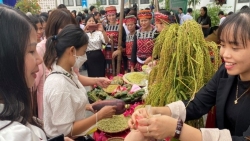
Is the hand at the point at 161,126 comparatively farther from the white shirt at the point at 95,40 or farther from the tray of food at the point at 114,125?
the white shirt at the point at 95,40

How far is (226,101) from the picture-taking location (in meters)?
1.42

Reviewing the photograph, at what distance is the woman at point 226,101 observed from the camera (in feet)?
3.88

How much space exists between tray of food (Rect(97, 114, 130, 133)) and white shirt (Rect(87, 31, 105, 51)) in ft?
9.94

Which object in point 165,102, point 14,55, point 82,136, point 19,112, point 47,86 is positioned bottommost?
point 82,136

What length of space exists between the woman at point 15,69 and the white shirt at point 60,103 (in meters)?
0.69

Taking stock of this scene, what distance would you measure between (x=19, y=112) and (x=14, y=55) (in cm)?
23

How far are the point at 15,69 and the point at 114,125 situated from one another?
1370 mm

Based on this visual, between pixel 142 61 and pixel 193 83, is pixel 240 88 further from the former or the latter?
pixel 142 61

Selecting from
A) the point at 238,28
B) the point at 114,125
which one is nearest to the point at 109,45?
the point at 114,125

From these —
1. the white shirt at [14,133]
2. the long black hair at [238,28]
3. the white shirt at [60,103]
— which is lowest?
the white shirt at [60,103]

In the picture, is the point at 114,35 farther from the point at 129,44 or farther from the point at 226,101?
the point at 226,101

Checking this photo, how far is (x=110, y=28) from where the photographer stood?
541cm

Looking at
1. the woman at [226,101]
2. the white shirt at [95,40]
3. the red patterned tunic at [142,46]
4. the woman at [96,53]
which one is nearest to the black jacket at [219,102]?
the woman at [226,101]

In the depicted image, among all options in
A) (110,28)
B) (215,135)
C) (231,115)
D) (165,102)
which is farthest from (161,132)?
(110,28)
